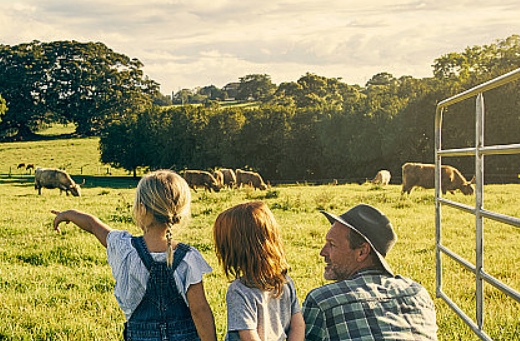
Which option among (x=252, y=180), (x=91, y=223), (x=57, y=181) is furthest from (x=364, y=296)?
(x=252, y=180)

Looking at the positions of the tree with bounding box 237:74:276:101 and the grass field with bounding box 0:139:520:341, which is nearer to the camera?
the grass field with bounding box 0:139:520:341

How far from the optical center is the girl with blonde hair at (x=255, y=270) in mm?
3131

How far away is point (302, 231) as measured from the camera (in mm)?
10555

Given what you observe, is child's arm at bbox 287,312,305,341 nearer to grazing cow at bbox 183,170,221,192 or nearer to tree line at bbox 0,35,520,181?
grazing cow at bbox 183,170,221,192

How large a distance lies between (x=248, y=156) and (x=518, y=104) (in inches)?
929

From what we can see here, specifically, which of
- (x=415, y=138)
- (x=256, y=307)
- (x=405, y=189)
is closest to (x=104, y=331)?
(x=256, y=307)

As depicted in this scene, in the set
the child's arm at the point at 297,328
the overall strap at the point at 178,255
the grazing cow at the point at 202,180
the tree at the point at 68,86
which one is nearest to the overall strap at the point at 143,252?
the overall strap at the point at 178,255

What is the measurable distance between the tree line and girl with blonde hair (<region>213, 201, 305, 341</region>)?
35261 millimetres

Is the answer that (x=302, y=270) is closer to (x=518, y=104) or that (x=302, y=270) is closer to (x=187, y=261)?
(x=187, y=261)

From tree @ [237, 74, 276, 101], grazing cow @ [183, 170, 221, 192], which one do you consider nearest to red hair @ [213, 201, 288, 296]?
grazing cow @ [183, 170, 221, 192]

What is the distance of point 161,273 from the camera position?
345 centimetres

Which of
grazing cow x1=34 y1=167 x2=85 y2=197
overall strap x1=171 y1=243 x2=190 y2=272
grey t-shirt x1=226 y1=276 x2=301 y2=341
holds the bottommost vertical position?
grazing cow x1=34 y1=167 x2=85 y2=197

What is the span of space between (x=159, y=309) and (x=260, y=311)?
649 mm

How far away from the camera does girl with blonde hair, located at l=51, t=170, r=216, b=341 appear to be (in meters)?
3.40
